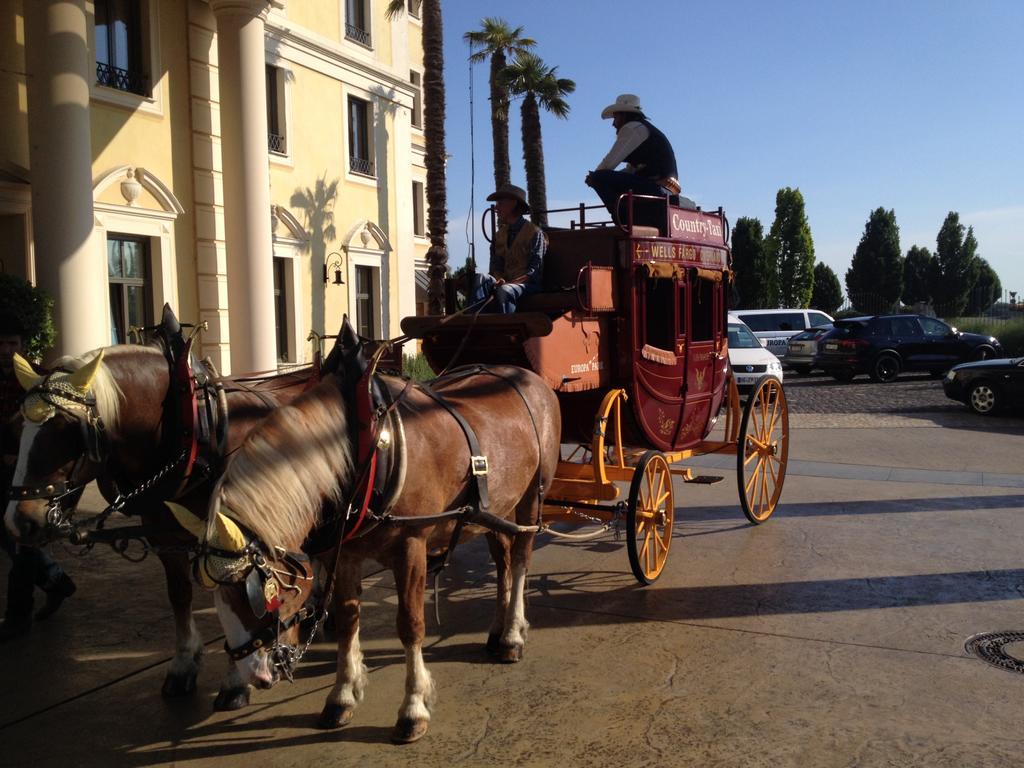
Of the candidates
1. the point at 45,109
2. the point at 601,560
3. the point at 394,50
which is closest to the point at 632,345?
the point at 601,560

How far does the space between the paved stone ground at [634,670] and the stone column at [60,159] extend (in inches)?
175

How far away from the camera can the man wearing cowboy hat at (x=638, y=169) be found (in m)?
6.82

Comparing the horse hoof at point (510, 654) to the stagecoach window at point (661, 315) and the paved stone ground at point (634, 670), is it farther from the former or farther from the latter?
the stagecoach window at point (661, 315)

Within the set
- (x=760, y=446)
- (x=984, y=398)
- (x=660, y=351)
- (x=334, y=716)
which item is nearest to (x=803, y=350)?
(x=984, y=398)

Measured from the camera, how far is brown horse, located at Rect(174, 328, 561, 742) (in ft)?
9.80

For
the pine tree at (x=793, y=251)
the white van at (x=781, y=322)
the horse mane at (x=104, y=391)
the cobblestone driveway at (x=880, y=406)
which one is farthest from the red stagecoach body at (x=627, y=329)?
the pine tree at (x=793, y=251)

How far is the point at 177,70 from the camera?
13.3m

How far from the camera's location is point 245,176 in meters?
13.2

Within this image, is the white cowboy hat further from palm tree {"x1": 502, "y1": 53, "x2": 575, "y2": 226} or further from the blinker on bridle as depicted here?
palm tree {"x1": 502, "y1": 53, "x2": 575, "y2": 226}

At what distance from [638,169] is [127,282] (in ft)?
28.7

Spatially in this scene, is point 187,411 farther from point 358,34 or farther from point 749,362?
point 358,34

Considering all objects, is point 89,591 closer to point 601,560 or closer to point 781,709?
point 601,560

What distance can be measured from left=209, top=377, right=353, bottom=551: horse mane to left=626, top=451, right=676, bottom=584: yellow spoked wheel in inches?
103

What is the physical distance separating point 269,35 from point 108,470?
536 inches
